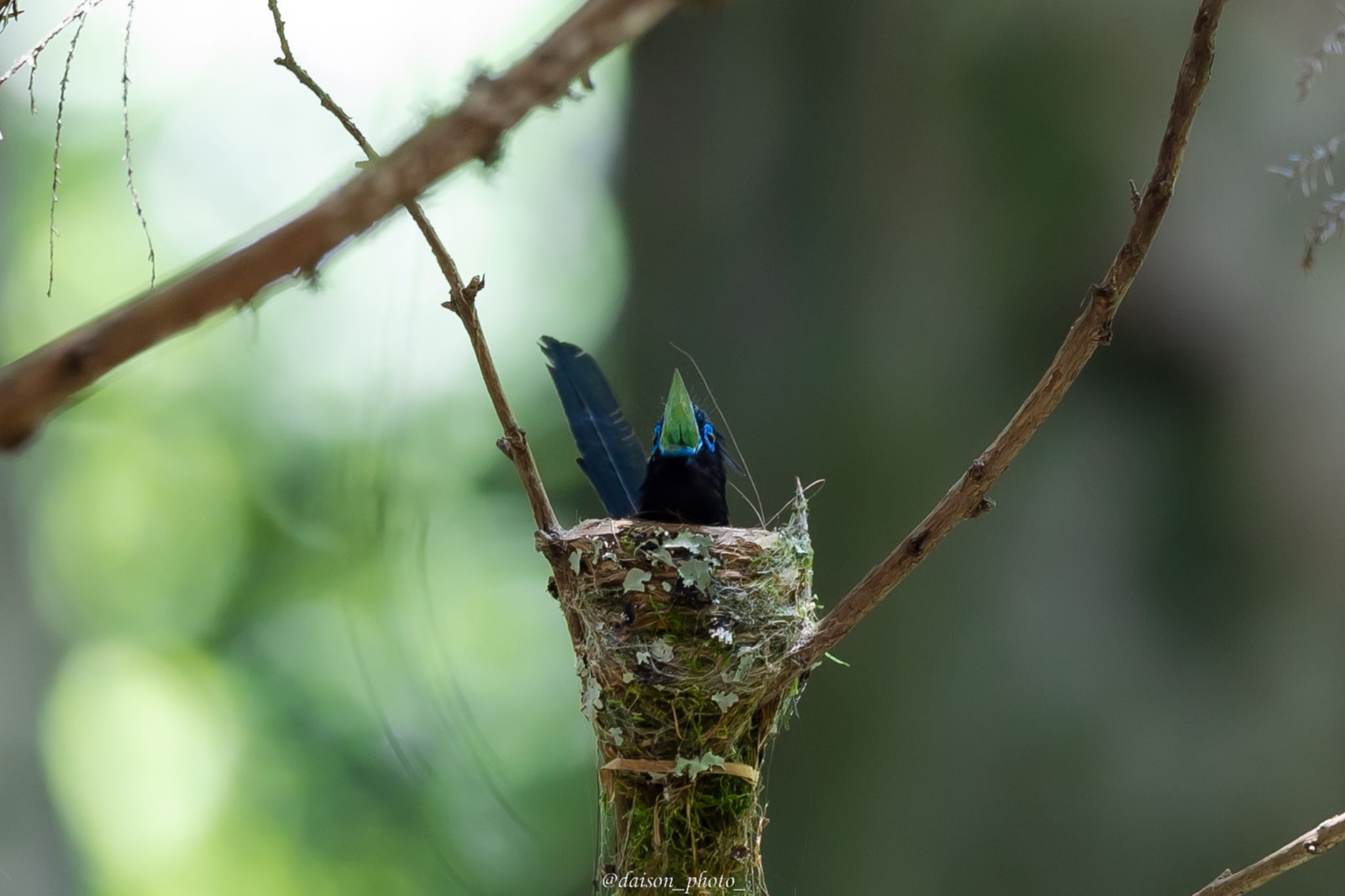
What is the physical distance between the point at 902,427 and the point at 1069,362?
11.3 ft

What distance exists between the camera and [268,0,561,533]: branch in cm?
156

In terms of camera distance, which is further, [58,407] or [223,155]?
[223,155]

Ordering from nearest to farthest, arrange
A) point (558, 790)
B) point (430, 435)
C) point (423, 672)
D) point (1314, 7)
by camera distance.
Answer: point (423, 672), point (1314, 7), point (558, 790), point (430, 435)

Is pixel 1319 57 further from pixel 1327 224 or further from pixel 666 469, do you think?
pixel 666 469

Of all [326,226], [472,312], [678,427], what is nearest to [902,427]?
[678,427]

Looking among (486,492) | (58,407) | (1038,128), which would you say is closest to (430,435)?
(486,492)

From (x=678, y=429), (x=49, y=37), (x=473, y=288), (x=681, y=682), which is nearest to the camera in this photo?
(x=49, y=37)

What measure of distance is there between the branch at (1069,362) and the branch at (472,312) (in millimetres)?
536

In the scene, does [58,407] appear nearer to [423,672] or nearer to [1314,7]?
[423,672]

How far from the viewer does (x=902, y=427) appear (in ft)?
16.6

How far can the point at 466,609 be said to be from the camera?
6.39 meters

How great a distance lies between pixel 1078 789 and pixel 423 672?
11.0ft

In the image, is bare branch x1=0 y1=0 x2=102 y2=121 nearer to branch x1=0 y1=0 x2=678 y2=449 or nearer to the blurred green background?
branch x1=0 y1=0 x2=678 y2=449

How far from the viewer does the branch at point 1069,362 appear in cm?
138
